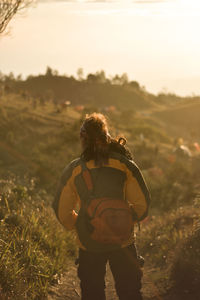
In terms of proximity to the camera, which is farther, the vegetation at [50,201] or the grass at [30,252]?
the vegetation at [50,201]

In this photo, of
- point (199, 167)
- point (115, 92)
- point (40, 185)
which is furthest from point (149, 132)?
point (115, 92)

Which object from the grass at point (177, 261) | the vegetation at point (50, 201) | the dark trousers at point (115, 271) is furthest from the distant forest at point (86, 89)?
the dark trousers at point (115, 271)

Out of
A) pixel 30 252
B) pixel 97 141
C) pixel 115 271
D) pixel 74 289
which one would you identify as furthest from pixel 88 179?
pixel 74 289

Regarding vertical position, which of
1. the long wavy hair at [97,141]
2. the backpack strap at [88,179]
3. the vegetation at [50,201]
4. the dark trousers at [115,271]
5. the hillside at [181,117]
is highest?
the long wavy hair at [97,141]

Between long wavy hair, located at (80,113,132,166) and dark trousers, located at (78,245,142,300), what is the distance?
717mm

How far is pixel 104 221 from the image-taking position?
10.7 ft

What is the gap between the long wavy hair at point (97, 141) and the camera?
10.6ft

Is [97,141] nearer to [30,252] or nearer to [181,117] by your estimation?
[30,252]

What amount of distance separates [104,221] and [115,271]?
1.40 feet

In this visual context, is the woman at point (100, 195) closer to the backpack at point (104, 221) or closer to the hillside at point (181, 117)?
the backpack at point (104, 221)

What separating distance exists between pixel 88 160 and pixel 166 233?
4.68m

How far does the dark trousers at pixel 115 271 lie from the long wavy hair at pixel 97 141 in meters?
0.72

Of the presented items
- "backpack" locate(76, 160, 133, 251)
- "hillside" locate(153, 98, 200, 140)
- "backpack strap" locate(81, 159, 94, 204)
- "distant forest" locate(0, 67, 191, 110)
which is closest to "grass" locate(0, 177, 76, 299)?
"backpack" locate(76, 160, 133, 251)

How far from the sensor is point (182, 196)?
13.3m
